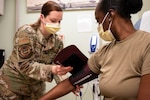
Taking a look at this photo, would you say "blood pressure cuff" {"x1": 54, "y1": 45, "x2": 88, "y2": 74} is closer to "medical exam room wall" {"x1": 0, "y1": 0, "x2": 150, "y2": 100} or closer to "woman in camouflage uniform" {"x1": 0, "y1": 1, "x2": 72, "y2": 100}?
"woman in camouflage uniform" {"x1": 0, "y1": 1, "x2": 72, "y2": 100}

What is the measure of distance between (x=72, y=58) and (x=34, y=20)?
1626 millimetres

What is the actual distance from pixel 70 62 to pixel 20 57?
1.61 feet

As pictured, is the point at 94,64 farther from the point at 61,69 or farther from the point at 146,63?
the point at 146,63

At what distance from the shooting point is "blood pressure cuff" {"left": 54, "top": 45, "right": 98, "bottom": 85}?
1346mm

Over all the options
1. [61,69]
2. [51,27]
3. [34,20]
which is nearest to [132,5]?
[61,69]

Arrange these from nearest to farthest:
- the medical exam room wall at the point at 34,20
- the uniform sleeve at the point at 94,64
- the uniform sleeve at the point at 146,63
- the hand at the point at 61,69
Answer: the uniform sleeve at the point at 146,63
the uniform sleeve at the point at 94,64
the hand at the point at 61,69
the medical exam room wall at the point at 34,20

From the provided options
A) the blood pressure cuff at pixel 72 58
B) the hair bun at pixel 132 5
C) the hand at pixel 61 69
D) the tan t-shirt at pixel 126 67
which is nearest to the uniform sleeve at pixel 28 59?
the hand at pixel 61 69

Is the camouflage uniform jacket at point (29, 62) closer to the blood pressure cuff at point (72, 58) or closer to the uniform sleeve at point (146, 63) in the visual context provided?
the blood pressure cuff at point (72, 58)

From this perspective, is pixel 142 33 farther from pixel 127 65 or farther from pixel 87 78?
pixel 87 78

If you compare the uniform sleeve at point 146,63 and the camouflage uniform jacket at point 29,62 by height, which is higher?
the uniform sleeve at point 146,63

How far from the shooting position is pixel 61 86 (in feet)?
4.55

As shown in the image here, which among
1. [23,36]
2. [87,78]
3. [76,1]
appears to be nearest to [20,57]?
[23,36]

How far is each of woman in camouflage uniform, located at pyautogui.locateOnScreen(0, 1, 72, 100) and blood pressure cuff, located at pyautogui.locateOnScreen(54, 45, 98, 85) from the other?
11.0 inches

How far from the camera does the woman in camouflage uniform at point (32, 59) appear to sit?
1701mm
